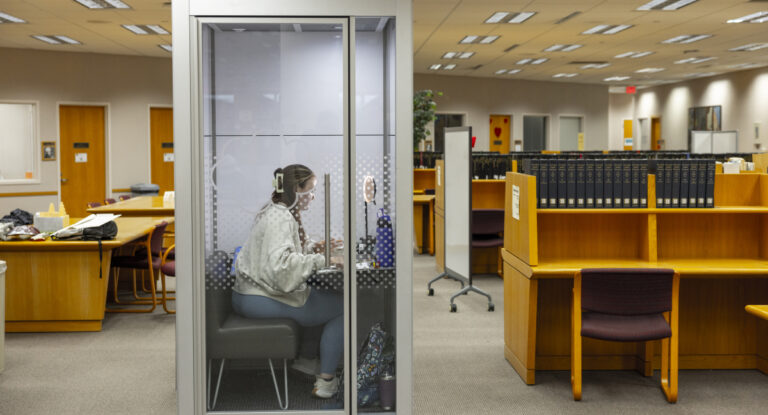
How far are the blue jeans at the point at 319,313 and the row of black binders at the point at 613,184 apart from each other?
165cm

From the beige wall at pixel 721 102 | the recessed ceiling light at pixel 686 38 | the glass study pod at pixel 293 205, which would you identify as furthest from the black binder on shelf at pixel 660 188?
the beige wall at pixel 721 102

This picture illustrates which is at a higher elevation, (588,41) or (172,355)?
(588,41)

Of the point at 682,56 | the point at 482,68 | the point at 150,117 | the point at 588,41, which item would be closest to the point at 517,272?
the point at 588,41

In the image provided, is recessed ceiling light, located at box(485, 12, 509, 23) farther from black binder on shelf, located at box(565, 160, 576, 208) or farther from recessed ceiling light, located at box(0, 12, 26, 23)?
recessed ceiling light, located at box(0, 12, 26, 23)

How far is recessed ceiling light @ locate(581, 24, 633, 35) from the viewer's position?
11.4 m

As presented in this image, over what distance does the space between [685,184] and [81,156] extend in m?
12.1

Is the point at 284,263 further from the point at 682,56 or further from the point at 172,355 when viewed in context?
the point at 682,56

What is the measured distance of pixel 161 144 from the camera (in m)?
14.5

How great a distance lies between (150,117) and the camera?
565 inches

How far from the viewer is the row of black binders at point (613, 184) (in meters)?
4.59

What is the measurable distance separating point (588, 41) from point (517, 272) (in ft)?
30.6

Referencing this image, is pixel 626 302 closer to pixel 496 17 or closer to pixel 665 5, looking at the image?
pixel 665 5

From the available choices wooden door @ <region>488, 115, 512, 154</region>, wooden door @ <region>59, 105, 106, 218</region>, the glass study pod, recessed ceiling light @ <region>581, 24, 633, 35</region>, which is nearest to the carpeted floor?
the glass study pod

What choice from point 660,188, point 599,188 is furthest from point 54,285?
point 660,188
